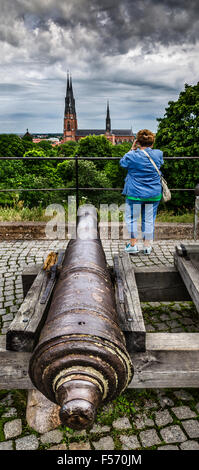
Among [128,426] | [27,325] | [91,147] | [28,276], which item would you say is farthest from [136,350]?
[91,147]

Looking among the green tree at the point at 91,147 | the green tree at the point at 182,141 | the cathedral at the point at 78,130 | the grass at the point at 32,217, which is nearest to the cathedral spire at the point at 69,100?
the cathedral at the point at 78,130

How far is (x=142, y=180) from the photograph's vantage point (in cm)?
423

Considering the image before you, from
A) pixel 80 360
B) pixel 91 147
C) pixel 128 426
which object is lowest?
pixel 128 426

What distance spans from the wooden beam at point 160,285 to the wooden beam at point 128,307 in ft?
0.77

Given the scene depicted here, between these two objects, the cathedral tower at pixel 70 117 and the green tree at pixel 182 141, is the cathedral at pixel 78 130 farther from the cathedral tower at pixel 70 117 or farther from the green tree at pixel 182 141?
the green tree at pixel 182 141

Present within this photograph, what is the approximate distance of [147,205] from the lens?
448 centimetres

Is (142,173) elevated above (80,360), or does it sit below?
above

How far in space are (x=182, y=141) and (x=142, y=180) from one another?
49.3 ft

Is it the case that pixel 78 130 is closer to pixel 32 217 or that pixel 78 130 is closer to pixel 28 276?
pixel 32 217

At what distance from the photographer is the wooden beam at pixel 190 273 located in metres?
2.60

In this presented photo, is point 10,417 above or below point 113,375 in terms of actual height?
below

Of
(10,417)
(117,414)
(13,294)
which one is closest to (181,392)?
(117,414)

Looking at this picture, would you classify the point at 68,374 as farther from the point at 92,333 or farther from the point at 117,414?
the point at 117,414
